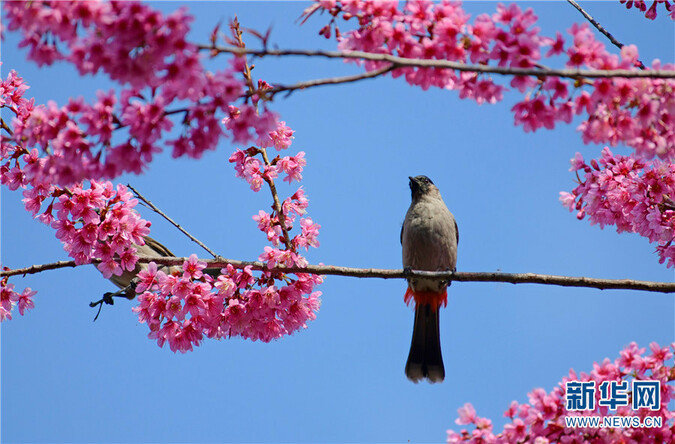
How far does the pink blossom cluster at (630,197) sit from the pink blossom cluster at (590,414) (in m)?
0.89

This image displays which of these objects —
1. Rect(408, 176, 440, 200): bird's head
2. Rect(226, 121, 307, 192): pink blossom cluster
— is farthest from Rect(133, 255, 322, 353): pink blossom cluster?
Rect(408, 176, 440, 200): bird's head

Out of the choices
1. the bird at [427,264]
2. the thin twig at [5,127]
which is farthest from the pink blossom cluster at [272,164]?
the bird at [427,264]

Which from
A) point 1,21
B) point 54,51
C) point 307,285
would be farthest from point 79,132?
point 307,285

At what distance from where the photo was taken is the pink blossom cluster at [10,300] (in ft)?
14.0

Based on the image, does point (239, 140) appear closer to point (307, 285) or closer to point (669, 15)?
point (307, 285)

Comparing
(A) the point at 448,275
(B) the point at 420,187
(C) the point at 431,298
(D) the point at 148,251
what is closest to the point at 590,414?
(A) the point at 448,275

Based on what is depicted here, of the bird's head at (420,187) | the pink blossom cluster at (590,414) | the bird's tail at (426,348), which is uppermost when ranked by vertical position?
the bird's head at (420,187)

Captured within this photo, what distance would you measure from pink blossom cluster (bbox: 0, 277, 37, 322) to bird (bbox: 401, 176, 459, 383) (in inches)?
127

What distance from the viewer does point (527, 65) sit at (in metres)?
2.71

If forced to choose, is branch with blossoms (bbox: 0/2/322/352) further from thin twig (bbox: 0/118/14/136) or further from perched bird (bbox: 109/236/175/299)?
perched bird (bbox: 109/236/175/299)

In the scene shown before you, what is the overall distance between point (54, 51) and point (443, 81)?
5.21 ft

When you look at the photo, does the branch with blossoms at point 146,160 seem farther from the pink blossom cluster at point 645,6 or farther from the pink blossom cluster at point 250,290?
the pink blossom cluster at point 645,6

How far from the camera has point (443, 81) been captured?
2900 mm

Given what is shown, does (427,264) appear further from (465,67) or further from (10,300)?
(465,67)
